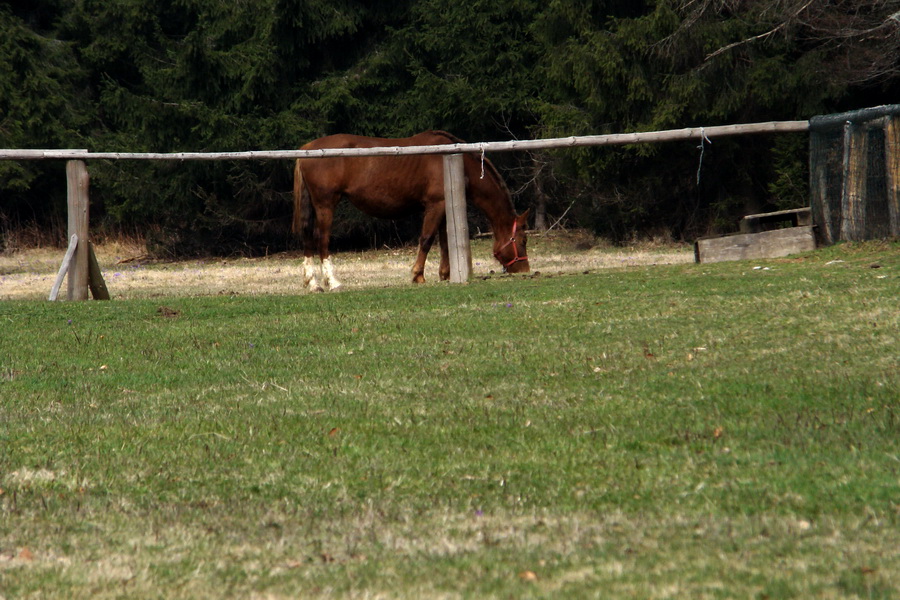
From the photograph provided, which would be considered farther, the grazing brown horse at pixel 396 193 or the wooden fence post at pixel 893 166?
the grazing brown horse at pixel 396 193

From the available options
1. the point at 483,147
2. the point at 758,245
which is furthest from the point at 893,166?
the point at 483,147

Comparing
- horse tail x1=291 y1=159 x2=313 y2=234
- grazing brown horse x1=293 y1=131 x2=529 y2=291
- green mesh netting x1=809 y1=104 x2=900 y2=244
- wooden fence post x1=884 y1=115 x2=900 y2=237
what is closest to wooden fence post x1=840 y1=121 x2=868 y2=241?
green mesh netting x1=809 y1=104 x2=900 y2=244

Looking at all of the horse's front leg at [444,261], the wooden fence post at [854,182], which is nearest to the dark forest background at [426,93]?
the wooden fence post at [854,182]

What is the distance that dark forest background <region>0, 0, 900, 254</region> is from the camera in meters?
18.5

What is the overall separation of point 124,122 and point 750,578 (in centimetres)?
2747

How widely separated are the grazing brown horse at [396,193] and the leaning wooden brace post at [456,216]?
0.87 m

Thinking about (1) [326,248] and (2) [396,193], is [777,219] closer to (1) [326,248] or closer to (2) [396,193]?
(2) [396,193]

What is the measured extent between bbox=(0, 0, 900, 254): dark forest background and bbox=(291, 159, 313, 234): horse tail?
7.45 meters

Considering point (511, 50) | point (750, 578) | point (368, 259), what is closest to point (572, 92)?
point (511, 50)

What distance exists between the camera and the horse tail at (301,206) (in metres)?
13.7

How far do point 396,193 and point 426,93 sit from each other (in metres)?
10.0

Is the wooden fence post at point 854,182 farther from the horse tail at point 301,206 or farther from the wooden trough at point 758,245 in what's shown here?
the horse tail at point 301,206

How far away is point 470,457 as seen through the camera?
4.71 metres

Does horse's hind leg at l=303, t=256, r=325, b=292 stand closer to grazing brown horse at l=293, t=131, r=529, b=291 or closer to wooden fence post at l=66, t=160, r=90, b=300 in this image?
grazing brown horse at l=293, t=131, r=529, b=291
